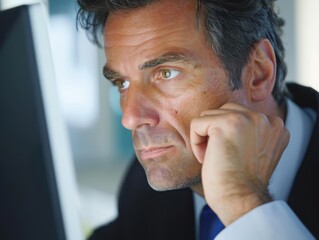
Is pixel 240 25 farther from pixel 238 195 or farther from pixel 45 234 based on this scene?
pixel 45 234

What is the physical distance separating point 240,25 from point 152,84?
25 centimetres

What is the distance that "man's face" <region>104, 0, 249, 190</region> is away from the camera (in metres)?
1.20

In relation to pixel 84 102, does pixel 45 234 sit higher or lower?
higher

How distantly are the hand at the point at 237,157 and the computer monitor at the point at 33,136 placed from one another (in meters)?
0.30

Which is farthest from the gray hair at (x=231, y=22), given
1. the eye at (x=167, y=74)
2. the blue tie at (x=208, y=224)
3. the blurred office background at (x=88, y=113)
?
the blurred office background at (x=88, y=113)

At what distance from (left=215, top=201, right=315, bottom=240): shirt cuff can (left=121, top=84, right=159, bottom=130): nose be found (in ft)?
1.21

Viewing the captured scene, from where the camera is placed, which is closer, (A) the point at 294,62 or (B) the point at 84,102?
(A) the point at 294,62

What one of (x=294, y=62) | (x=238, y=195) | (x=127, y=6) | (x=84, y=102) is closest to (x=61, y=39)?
(x=84, y=102)

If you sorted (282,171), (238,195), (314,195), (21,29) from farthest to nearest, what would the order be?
1. (282,171)
2. (314,195)
3. (238,195)
4. (21,29)

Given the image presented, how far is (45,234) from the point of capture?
737 mm

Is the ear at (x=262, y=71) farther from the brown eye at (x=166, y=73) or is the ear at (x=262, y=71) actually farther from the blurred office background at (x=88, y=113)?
the blurred office background at (x=88, y=113)

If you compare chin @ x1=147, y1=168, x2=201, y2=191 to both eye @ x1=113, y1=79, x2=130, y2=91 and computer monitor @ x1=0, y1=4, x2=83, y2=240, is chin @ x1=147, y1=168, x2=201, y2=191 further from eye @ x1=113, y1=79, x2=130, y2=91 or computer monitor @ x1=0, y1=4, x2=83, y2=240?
computer monitor @ x1=0, y1=4, x2=83, y2=240

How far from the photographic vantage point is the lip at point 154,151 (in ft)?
3.99

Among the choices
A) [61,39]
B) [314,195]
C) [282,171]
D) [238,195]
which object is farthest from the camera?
[61,39]
